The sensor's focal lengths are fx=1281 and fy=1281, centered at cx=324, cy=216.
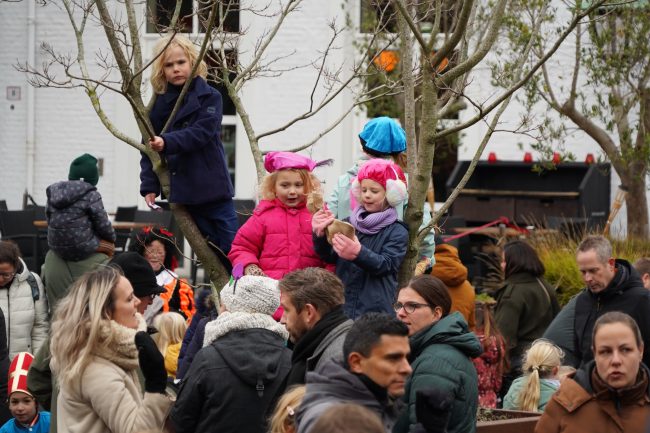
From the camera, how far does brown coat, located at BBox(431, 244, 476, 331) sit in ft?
27.7

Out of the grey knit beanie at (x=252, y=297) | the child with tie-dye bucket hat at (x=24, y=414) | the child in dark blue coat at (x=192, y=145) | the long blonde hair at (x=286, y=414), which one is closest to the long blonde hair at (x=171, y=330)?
the child with tie-dye bucket hat at (x=24, y=414)

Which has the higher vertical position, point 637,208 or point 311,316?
point 311,316

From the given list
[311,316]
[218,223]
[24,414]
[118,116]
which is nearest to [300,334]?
[311,316]

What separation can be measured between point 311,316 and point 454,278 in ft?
11.8

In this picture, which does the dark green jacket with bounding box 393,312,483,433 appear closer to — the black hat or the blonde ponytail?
the black hat

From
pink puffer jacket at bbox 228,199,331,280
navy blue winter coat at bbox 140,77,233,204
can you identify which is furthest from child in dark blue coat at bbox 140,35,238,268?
pink puffer jacket at bbox 228,199,331,280

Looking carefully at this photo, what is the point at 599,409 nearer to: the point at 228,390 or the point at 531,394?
the point at 228,390

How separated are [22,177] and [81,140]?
1.13m

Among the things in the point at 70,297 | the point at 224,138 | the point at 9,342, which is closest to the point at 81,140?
the point at 224,138

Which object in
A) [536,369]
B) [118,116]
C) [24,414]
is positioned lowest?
[24,414]

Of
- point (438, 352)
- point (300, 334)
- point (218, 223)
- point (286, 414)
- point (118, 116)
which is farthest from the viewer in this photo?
point (118, 116)

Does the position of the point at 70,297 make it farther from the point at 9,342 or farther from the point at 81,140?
the point at 81,140

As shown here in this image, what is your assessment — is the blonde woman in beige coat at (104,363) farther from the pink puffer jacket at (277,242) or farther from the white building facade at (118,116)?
A: the white building facade at (118,116)

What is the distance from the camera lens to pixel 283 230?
20.2 feet
